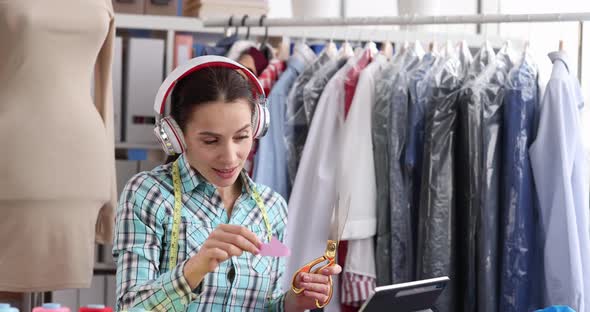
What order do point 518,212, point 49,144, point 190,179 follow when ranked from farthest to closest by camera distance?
point 518,212, point 49,144, point 190,179

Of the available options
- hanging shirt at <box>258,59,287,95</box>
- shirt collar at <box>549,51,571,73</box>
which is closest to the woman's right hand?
shirt collar at <box>549,51,571,73</box>

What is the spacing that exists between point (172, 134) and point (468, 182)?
125 cm

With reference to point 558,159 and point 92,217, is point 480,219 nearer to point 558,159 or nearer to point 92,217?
point 558,159

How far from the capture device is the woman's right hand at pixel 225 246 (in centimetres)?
162

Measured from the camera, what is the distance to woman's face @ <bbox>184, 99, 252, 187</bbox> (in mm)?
1831

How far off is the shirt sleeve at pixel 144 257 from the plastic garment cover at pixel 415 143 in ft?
4.04

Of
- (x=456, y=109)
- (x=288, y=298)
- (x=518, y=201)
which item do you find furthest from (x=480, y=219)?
(x=288, y=298)

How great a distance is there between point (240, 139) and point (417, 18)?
1351 mm

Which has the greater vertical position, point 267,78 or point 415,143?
point 267,78

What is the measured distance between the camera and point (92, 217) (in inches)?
109

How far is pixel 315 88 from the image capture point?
311cm

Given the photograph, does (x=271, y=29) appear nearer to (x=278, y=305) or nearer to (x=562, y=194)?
(x=562, y=194)

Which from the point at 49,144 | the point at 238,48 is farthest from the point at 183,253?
the point at 238,48

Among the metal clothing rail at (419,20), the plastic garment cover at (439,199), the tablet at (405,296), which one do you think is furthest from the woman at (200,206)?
the metal clothing rail at (419,20)
